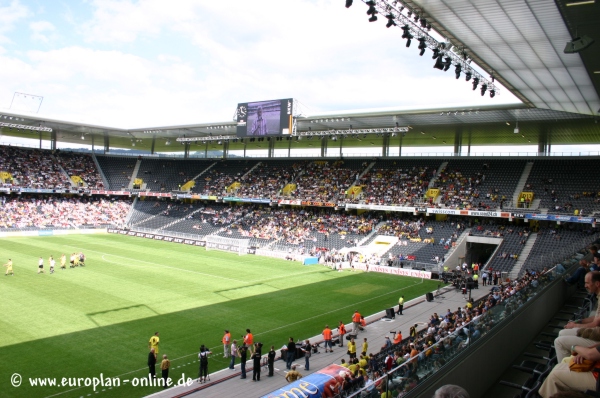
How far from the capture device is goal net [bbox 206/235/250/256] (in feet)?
137

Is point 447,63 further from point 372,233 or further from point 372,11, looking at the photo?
point 372,233

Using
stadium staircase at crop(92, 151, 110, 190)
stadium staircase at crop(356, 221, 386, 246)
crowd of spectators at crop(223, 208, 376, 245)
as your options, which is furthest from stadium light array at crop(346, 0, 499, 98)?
stadium staircase at crop(92, 151, 110, 190)

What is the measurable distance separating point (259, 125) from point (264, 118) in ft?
2.87

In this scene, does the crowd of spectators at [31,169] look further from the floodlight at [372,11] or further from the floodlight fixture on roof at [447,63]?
the floodlight fixture on roof at [447,63]

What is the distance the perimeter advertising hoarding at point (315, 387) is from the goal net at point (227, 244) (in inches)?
1189

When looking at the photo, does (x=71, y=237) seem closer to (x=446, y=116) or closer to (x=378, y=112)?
(x=378, y=112)

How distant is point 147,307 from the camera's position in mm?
21781

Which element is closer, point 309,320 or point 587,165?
point 309,320

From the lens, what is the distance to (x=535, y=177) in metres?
39.4

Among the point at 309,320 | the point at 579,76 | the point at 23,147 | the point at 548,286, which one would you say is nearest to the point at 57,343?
the point at 309,320

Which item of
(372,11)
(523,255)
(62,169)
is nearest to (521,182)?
(523,255)

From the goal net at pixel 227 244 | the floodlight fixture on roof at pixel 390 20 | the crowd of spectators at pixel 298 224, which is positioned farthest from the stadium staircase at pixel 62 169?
the floodlight fixture on roof at pixel 390 20

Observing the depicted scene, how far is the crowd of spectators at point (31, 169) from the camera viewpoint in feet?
173

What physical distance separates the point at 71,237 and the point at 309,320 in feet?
119
